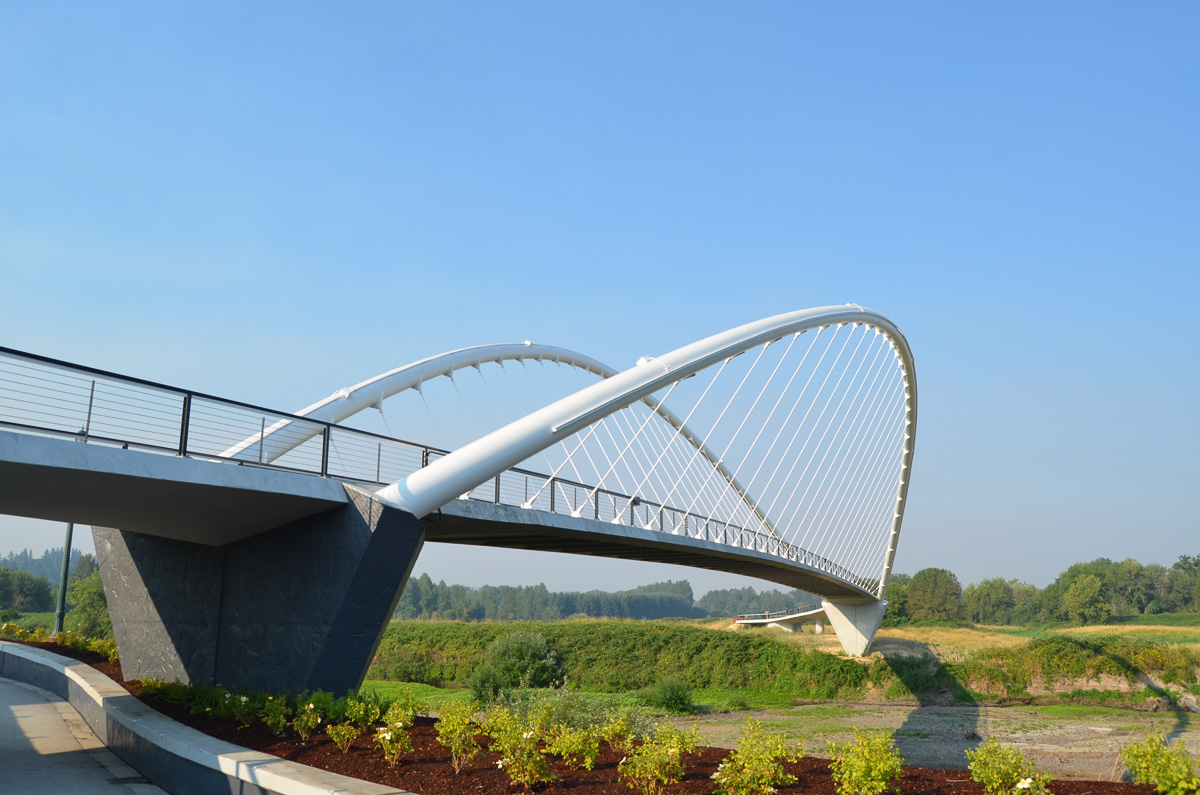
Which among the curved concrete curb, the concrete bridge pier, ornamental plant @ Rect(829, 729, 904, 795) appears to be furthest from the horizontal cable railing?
ornamental plant @ Rect(829, 729, 904, 795)

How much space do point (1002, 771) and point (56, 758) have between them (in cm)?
1168

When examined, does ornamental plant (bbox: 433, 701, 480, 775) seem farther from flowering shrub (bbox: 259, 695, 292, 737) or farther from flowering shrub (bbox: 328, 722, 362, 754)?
flowering shrub (bbox: 259, 695, 292, 737)

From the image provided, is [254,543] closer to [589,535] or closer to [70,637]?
[589,535]

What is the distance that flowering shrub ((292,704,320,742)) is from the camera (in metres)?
9.76

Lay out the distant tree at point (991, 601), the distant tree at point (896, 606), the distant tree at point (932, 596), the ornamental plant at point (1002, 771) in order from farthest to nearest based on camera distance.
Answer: the distant tree at point (991, 601), the distant tree at point (932, 596), the distant tree at point (896, 606), the ornamental plant at point (1002, 771)

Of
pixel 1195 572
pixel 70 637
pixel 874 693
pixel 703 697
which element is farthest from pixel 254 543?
pixel 1195 572

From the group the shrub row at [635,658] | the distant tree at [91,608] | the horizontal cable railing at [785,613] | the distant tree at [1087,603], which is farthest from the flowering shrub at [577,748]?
the distant tree at [1087,603]

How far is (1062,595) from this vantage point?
118 m

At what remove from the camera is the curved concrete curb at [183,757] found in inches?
303

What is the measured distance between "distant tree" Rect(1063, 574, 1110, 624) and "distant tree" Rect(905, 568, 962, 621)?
13.8 metres

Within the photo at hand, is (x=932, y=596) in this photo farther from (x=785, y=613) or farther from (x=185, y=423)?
(x=185, y=423)

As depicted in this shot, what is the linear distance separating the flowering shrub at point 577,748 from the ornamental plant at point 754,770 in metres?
1.39

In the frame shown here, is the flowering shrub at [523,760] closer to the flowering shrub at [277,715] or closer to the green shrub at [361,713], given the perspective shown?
the green shrub at [361,713]

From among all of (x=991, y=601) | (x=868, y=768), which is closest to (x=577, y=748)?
(x=868, y=768)
